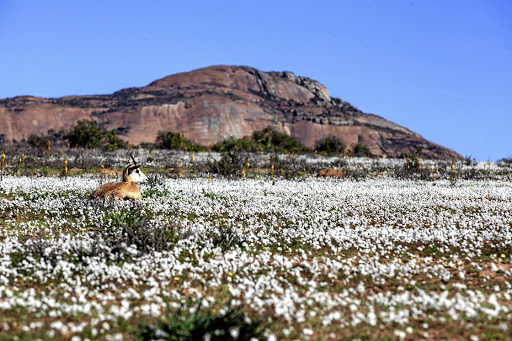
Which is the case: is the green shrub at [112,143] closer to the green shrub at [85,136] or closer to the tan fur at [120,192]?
the green shrub at [85,136]

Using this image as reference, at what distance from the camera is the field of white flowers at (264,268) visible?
6.86 meters

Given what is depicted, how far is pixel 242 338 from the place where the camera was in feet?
19.8

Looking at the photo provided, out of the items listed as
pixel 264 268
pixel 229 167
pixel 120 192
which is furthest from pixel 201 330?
pixel 229 167

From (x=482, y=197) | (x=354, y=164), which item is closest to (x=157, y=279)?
(x=482, y=197)

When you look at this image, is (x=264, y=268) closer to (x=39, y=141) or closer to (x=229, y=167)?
(x=229, y=167)

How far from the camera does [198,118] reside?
91.3 metres

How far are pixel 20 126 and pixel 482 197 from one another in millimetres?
85948

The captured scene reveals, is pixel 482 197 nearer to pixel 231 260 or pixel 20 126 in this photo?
pixel 231 260

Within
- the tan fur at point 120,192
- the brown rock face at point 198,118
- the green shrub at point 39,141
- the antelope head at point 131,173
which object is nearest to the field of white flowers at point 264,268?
the tan fur at point 120,192

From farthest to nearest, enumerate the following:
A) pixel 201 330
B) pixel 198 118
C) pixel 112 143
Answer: pixel 198 118, pixel 112 143, pixel 201 330

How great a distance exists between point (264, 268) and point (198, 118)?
83.4 m

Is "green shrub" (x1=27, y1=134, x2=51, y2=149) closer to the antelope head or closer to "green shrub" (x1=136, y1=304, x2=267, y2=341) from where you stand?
the antelope head

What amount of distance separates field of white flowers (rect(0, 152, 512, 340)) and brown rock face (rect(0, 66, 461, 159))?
64.7 meters

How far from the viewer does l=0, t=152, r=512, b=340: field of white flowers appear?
686 centimetres
